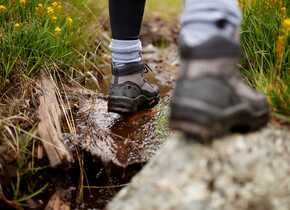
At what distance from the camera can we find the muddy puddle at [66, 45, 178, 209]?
2.00 m

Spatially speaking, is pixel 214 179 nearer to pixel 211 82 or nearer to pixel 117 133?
pixel 211 82

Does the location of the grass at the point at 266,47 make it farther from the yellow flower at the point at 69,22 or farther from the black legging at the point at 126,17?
the yellow flower at the point at 69,22

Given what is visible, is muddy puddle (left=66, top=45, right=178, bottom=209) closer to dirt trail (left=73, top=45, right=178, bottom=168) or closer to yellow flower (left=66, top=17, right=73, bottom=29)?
dirt trail (left=73, top=45, right=178, bottom=168)

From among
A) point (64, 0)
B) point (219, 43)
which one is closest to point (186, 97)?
point (219, 43)

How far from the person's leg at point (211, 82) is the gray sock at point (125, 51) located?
67 centimetres

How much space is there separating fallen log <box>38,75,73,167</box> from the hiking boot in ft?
0.72

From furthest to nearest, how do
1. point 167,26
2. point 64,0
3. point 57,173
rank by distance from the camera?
point 167,26 → point 64,0 → point 57,173

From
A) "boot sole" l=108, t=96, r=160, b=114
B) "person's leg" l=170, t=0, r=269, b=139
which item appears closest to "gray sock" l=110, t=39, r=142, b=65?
"boot sole" l=108, t=96, r=160, b=114

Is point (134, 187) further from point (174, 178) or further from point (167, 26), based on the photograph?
point (167, 26)

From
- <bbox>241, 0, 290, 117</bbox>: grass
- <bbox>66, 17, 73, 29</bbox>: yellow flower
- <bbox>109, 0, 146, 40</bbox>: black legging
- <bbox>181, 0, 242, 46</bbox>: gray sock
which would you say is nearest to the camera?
<bbox>181, 0, 242, 46</bbox>: gray sock

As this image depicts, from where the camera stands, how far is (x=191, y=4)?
1.52m

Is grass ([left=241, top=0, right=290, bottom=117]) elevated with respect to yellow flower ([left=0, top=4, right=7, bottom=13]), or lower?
lower

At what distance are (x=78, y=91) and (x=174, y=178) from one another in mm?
1197

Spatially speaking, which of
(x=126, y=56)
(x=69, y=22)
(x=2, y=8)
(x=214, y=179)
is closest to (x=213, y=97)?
(x=214, y=179)
